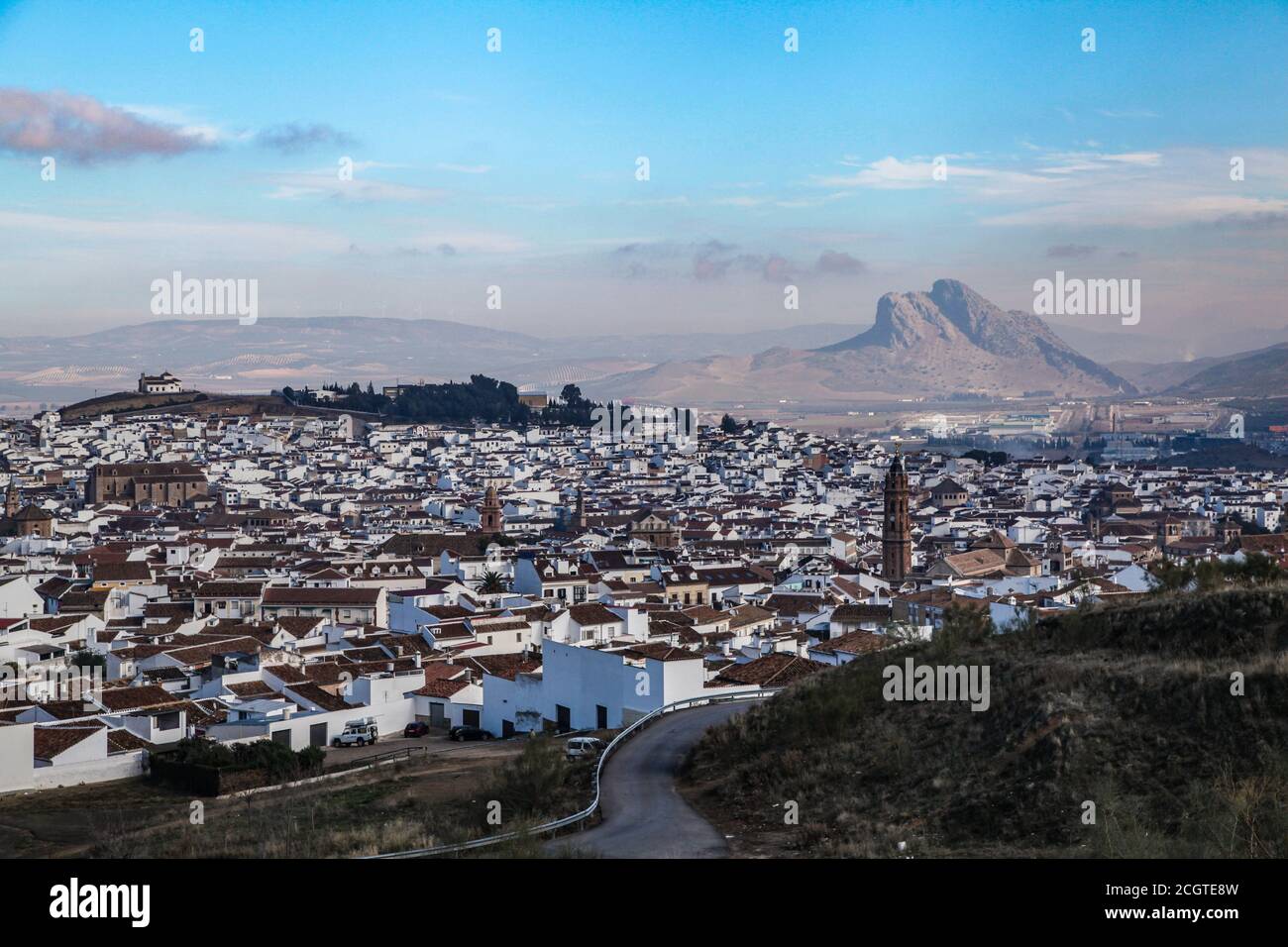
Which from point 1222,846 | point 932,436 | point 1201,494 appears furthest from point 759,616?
point 932,436

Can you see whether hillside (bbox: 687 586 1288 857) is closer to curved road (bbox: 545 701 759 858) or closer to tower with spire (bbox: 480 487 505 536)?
curved road (bbox: 545 701 759 858)

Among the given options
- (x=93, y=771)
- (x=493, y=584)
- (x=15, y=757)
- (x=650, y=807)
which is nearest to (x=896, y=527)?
(x=493, y=584)

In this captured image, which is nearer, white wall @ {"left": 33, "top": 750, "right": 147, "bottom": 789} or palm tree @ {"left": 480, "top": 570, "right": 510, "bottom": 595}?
white wall @ {"left": 33, "top": 750, "right": 147, "bottom": 789}

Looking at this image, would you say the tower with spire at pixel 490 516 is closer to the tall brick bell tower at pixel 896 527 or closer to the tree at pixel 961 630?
the tall brick bell tower at pixel 896 527

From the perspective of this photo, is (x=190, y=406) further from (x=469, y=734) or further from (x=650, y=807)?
(x=650, y=807)

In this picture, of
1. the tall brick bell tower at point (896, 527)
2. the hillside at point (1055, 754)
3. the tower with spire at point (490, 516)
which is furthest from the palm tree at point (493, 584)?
the hillside at point (1055, 754)

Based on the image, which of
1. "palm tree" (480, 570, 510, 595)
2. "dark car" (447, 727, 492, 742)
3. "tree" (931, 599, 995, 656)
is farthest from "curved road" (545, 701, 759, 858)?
"palm tree" (480, 570, 510, 595)
